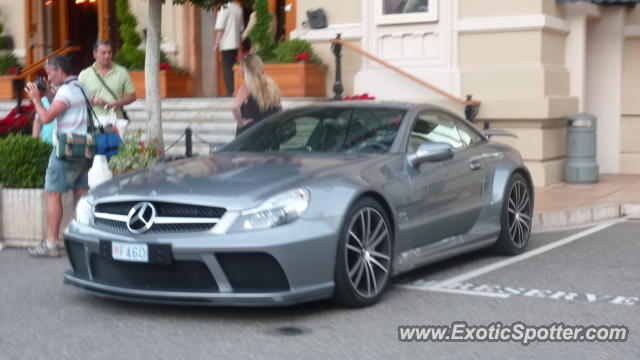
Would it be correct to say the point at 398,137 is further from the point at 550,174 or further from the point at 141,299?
the point at 550,174

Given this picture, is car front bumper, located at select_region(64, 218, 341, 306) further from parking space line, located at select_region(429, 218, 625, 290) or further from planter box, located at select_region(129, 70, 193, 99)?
planter box, located at select_region(129, 70, 193, 99)

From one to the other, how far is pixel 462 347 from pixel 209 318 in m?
1.66

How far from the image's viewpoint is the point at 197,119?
Answer: 14836 mm

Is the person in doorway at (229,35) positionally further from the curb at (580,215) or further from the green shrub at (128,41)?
the curb at (580,215)

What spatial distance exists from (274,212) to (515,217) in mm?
3205

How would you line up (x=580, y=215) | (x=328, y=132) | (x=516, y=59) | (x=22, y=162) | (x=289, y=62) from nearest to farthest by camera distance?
(x=328, y=132) → (x=22, y=162) → (x=580, y=215) → (x=516, y=59) → (x=289, y=62)

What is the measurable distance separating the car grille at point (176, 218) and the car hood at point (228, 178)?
0.05m

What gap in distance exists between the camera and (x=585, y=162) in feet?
45.3

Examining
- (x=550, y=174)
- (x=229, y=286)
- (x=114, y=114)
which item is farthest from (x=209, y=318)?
(x=550, y=174)

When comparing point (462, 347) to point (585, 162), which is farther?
point (585, 162)

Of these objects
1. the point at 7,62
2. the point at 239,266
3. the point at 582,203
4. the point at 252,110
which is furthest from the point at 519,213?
the point at 7,62

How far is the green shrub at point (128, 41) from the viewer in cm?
1631

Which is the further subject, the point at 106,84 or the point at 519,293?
the point at 106,84

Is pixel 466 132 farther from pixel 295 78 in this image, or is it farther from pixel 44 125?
pixel 295 78
